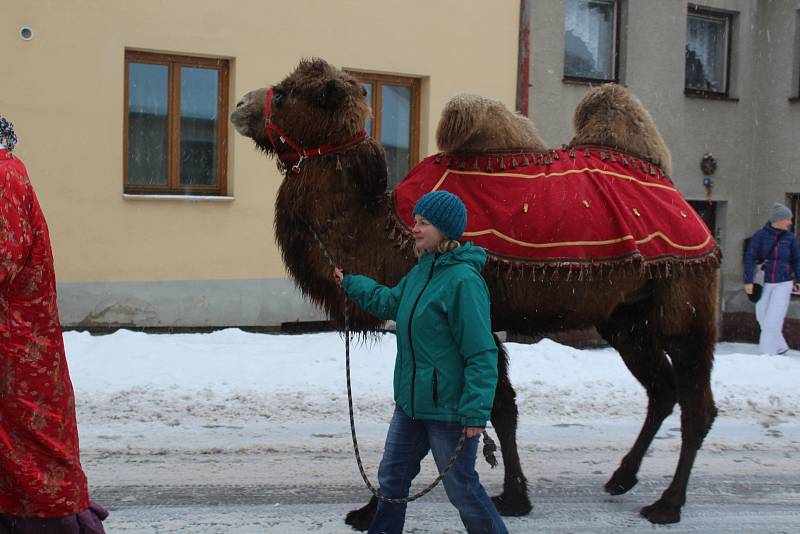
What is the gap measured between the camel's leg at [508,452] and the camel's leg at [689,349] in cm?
67

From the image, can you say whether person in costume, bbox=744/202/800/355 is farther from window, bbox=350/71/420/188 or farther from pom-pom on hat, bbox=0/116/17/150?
A: pom-pom on hat, bbox=0/116/17/150

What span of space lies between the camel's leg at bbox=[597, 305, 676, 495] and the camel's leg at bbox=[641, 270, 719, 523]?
6.1 inches

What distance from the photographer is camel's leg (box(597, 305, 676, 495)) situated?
16.2 feet

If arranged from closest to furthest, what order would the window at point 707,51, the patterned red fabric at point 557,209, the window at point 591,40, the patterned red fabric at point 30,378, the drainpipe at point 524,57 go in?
the patterned red fabric at point 30,378 → the patterned red fabric at point 557,209 → the drainpipe at point 524,57 → the window at point 591,40 → the window at point 707,51

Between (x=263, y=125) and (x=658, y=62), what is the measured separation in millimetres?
9790

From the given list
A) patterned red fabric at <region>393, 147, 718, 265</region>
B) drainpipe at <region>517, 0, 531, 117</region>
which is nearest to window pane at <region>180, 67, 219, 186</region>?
drainpipe at <region>517, 0, 531, 117</region>

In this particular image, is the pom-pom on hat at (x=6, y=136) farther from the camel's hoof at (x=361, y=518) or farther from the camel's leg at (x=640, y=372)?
the camel's leg at (x=640, y=372)

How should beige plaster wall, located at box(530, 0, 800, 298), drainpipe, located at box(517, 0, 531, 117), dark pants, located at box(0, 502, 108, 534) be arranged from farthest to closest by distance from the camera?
beige plaster wall, located at box(530, 0, 800, 298) < drainpipe, located at box(517, 0, 531, 117) < dark pants, located at box(0, 502, 108, 534)

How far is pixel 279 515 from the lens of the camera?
4371 millimetres

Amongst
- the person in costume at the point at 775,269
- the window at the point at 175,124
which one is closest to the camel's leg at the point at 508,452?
the window at the point at 175,124

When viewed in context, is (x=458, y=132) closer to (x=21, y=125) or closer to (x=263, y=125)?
(x=263, y=125)

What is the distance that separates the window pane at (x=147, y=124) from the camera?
977 cm

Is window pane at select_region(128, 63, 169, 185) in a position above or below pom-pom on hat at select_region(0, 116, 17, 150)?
above

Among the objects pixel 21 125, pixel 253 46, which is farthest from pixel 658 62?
pixel 21 125
